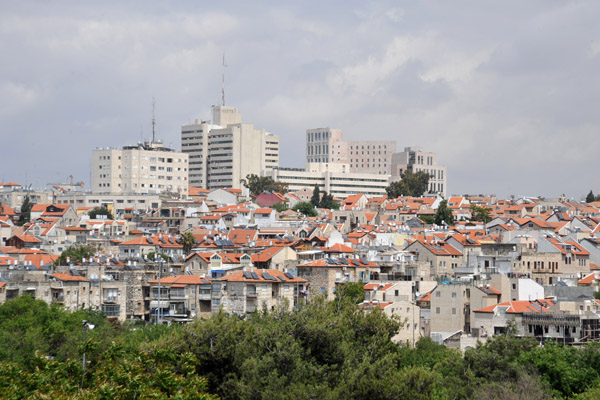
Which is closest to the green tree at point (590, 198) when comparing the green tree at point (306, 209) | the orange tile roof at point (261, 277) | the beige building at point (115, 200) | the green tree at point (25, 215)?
the green tree at point (306, 209)

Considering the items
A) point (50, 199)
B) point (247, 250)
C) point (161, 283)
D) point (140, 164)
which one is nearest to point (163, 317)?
point (161, 283)

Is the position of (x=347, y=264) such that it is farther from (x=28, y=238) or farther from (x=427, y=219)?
(x=427, y=219)

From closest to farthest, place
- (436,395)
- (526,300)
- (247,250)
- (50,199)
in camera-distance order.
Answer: (436,395)
(526,300)
(247,250)
(50,199)

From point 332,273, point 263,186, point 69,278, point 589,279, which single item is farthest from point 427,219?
point 69,278

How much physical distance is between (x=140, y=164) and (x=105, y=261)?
9098 cm

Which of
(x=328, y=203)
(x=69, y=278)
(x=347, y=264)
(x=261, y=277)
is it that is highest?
(x=328, y=203)

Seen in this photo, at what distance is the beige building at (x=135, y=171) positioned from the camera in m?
188

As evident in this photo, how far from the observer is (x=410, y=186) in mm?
184500

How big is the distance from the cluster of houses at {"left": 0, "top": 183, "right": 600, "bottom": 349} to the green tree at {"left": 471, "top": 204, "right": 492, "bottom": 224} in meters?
5.13

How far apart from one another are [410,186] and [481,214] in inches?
1678

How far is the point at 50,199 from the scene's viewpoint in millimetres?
174625

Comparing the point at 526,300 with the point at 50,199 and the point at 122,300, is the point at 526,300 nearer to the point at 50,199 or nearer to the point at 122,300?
the point at 122,300

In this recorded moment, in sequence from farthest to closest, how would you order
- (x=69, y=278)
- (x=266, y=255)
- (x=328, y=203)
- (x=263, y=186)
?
1. (x=263, y=186)
2. (x=328, y=203)
3. (x=266, y=255)
4. (x=69, y=278)

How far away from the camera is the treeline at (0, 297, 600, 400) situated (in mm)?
49719
